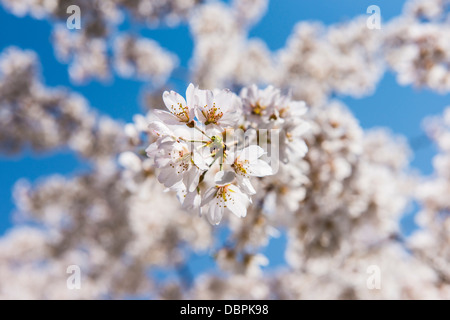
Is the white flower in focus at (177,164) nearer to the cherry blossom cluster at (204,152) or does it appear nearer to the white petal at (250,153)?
the cherry blossom cluster at (204,152)

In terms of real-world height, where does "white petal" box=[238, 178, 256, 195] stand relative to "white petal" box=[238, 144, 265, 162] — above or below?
below

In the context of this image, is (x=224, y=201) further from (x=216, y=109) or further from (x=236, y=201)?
(x=216, y=109)

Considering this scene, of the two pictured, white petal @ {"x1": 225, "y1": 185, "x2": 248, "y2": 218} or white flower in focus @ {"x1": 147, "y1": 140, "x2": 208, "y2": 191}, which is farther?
white petal @ {"x1": 225, "y1": 185, "x2": 248, "y2": 218}

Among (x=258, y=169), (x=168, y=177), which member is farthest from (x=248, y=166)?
(x=168, y=177)

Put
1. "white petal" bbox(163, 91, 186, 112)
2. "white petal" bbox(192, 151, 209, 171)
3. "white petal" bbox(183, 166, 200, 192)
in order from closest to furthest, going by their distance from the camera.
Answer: "white petal" bbox(192, 151, 209, 171), "white petal" bbox(183, 166, 200, 192), "white petal" bbox(163, 91, 186, 112)

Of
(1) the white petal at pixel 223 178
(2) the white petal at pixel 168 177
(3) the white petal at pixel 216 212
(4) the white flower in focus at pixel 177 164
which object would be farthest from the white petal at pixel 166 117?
(3) the white petal at pixel 216 212

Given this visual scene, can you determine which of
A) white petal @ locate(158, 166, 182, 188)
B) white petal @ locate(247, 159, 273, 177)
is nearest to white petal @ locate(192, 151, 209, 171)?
white petal @ locate(158, 166, 182, 188)

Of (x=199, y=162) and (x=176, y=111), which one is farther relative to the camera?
(x=176, y=111)

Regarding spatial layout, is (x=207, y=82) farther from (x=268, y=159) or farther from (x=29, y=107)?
(x=268, y=159)

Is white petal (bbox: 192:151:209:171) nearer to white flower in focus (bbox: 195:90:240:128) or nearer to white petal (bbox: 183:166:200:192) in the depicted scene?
white petal (bbox: 183:166:200:192)

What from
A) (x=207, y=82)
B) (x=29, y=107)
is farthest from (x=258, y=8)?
(x=29, y=107)

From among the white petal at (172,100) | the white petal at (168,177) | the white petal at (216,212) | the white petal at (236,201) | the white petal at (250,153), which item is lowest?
the white petal at (216,212)

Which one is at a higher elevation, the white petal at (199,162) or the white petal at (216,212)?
the white petal at (199,162)
